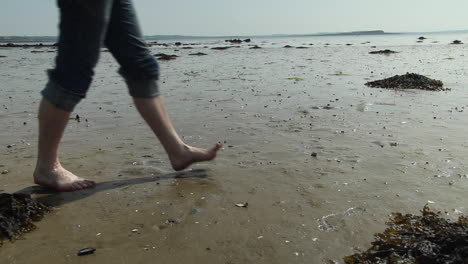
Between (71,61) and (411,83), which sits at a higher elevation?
(71,61)

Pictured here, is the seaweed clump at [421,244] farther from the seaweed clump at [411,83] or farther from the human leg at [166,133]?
the seaweed clump at [411,83]

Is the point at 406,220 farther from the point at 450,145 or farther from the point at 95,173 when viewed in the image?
the point at 95,173

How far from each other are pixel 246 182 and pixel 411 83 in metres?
6.12

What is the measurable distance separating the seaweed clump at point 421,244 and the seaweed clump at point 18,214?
1624mm

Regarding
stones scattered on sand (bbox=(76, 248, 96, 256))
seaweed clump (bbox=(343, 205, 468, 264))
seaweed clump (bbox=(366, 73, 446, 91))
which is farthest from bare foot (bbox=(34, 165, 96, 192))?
seaweed clump (bbox=(366, 73, 446, 91))

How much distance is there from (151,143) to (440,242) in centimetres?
262

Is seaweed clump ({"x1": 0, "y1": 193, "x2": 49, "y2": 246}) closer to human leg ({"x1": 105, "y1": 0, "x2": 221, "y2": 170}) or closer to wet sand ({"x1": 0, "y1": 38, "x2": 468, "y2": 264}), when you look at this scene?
wet sand ({"x1": 0, "y1": 38, "x2": 468, "y2": 264})

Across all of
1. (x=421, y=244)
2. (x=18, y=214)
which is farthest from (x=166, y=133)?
(x=421, y=244)

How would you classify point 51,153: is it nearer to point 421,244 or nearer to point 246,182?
point 246,182

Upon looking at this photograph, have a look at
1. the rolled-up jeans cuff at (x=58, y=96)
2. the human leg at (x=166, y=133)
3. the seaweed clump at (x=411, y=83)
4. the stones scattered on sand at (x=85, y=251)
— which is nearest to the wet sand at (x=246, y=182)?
the stones scattered on sand at (x=85, y=251)

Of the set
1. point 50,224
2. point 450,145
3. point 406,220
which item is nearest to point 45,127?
point 50,224

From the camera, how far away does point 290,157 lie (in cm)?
316

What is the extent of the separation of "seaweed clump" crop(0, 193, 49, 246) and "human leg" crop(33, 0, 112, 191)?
36 centimetres

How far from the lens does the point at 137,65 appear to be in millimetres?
2434
